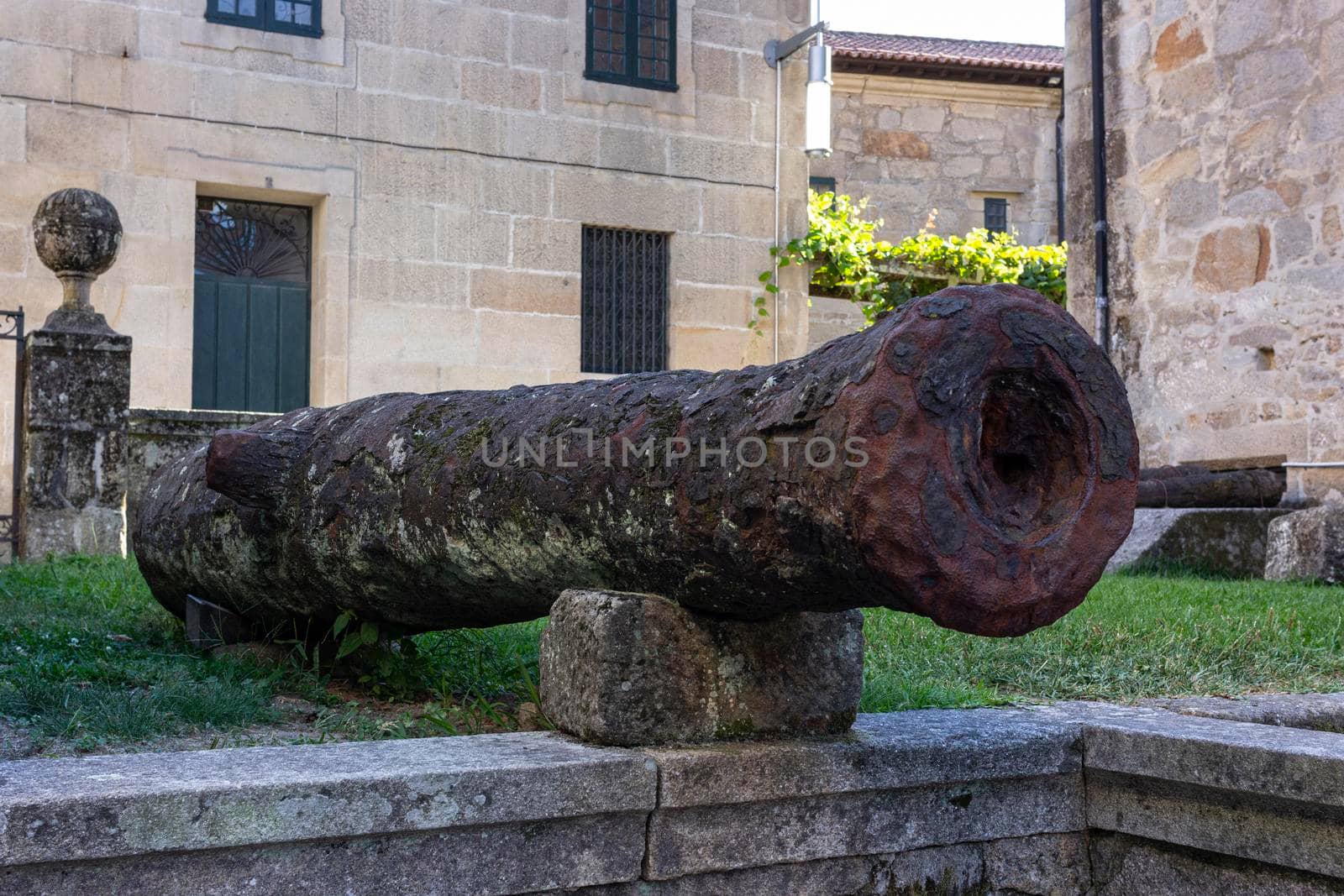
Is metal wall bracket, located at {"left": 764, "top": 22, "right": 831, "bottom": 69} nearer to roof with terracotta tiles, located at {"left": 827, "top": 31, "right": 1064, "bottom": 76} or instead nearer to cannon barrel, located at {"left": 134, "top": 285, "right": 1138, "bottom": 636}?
roof with terracotta tiles, located at {"left": 827, "top": 31, "right": 1064, "bottom": 76}

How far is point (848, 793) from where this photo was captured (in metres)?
2.36

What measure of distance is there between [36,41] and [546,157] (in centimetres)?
398

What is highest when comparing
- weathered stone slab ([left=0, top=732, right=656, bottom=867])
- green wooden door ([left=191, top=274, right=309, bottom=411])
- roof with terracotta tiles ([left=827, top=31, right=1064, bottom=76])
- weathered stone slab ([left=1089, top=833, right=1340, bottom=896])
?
roof with terracotta tiles ([left=827, top=31, right=1064, bottom=76])

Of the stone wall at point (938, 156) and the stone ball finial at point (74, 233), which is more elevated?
the stone wall at point (938, 156)

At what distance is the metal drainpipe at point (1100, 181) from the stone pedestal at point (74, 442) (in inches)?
276

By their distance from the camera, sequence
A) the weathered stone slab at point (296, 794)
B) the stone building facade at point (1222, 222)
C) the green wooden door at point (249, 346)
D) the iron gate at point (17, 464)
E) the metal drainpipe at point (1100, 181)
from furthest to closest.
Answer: the green wooden door at point (249, 346)
the metal drainpipe at point (1100, 181)
the stone building facade at point (1222, 222)
the iron gate at point (17, 464)
the weathered stone slab at point (296, 794)

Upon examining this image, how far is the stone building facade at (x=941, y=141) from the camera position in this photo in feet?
60.6

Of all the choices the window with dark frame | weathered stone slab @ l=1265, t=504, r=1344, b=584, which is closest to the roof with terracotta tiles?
the window with dark frame

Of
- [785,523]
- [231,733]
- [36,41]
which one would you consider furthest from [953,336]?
[36,41]

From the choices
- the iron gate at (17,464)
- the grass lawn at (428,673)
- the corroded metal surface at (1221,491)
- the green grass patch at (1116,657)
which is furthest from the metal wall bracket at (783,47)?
the grass lawn at (428,673)

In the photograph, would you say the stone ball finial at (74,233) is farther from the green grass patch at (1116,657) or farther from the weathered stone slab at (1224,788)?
the weathered stone slab at (1224,788)

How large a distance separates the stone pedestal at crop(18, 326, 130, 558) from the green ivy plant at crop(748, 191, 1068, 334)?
6075mm

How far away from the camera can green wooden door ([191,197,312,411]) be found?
10.8m

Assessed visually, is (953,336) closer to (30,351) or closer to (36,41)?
(30,351)
